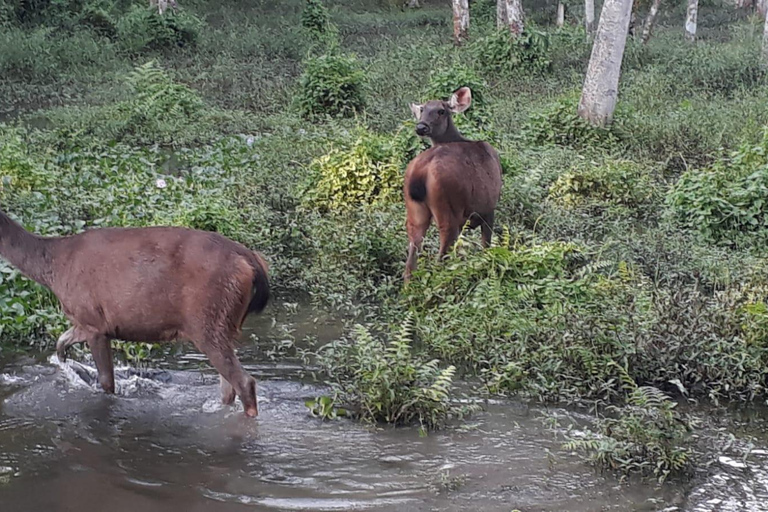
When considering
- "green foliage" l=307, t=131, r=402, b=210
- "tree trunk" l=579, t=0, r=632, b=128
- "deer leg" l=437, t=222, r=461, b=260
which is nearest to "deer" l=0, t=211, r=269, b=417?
"deer leg" l=437, t=222, r=461, b=260

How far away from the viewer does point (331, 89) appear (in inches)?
680

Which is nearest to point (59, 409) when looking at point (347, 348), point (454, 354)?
point (347, 348)

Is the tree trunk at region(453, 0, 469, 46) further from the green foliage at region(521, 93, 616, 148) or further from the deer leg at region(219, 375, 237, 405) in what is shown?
the deer leg at region(219, 375, 237, 405)

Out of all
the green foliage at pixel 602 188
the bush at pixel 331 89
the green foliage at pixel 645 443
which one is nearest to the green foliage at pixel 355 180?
the green foliage at pixel 602 188

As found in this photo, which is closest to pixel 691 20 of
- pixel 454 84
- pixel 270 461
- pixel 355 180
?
pixel 454 84

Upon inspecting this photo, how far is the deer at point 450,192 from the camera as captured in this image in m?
8.99

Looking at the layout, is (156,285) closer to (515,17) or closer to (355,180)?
(355,180)

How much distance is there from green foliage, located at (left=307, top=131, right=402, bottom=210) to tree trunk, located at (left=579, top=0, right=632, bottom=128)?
13.8ft

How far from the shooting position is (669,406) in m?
6.00

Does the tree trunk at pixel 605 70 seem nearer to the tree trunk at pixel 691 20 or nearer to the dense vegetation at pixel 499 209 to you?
the dense vegetation at pixel 499 209

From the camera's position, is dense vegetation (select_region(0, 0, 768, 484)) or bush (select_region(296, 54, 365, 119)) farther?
bush (select_region(296, 54, 365, 119))

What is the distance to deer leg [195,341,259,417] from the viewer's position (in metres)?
6.43

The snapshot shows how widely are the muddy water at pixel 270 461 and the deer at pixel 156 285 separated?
15.5 inches

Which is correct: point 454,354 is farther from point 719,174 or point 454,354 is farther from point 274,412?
point 719,174
